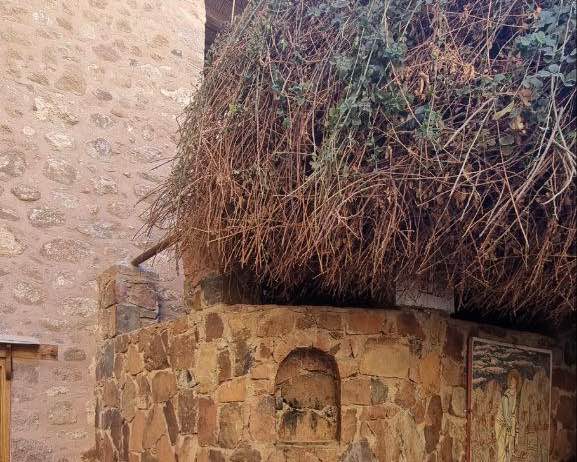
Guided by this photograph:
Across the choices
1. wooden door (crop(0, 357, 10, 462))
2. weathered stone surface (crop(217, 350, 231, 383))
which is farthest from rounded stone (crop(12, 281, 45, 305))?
weathered stone surface (crop(217, 350, 231, 383))

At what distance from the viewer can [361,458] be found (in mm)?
2586

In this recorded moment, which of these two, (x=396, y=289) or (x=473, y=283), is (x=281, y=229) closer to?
(x=396, y=289)

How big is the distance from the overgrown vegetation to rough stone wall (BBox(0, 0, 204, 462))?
1.68 meters

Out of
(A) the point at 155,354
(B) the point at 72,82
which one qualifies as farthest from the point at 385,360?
(B) the point at 72,82

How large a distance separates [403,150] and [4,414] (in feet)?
8.67

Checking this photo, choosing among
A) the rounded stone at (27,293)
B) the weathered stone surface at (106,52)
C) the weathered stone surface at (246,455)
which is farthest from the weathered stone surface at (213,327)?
the weathered stone surface at (106,52)

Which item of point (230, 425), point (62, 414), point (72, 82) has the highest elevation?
point (72, 82)

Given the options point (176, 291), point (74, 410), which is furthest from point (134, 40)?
point (74, 410)

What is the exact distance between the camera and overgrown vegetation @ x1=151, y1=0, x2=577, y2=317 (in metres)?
2.24

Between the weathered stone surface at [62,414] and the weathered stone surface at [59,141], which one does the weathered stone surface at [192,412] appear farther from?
the weathered stone surface at [59,141]

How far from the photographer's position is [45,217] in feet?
13.1

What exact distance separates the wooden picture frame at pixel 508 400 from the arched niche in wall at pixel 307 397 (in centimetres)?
63

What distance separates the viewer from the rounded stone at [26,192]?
3.94 meters

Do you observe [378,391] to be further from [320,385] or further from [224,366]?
[224,366]
